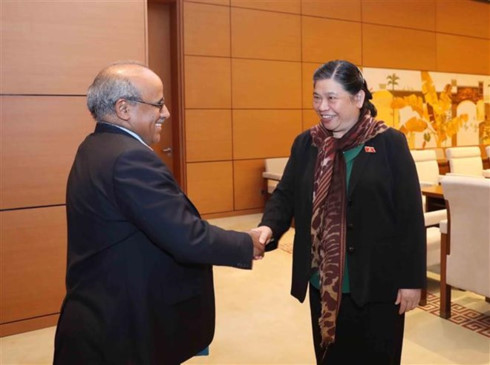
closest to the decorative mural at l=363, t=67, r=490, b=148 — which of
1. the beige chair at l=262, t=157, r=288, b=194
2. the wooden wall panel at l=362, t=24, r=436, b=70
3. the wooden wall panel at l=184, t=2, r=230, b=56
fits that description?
the wooden wall panel at l=362, t=24, r=436, b=70

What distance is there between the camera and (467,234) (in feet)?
10.8

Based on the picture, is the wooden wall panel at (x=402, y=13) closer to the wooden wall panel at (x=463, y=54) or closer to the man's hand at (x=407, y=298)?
the wooden wall panel at (x=463, y=54)

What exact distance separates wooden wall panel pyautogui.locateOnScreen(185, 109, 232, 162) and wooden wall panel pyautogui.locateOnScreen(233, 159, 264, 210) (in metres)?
0.29

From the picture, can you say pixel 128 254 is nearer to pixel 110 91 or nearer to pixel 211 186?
pixel 110 91

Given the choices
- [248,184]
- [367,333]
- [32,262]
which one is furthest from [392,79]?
[367,333]

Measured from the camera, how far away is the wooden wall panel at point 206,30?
21.7 ft

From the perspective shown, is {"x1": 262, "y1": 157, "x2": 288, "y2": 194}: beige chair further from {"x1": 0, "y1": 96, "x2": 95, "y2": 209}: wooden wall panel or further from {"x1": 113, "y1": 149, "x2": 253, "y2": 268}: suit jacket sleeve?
{"x1": 113, "y1": 149, "x2": 253, "y2": 268}: suit jacket sleeve

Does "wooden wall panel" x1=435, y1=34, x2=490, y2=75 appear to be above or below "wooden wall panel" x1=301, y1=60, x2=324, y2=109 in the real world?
above

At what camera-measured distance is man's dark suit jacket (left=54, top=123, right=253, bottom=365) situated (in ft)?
4.83

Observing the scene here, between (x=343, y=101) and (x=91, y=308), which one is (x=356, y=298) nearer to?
(x=343, y=101)

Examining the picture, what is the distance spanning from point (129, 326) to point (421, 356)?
213cm

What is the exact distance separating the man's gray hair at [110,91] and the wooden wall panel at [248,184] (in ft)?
18.3

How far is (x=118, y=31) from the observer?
3.50 m

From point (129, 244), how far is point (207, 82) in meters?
5.57
